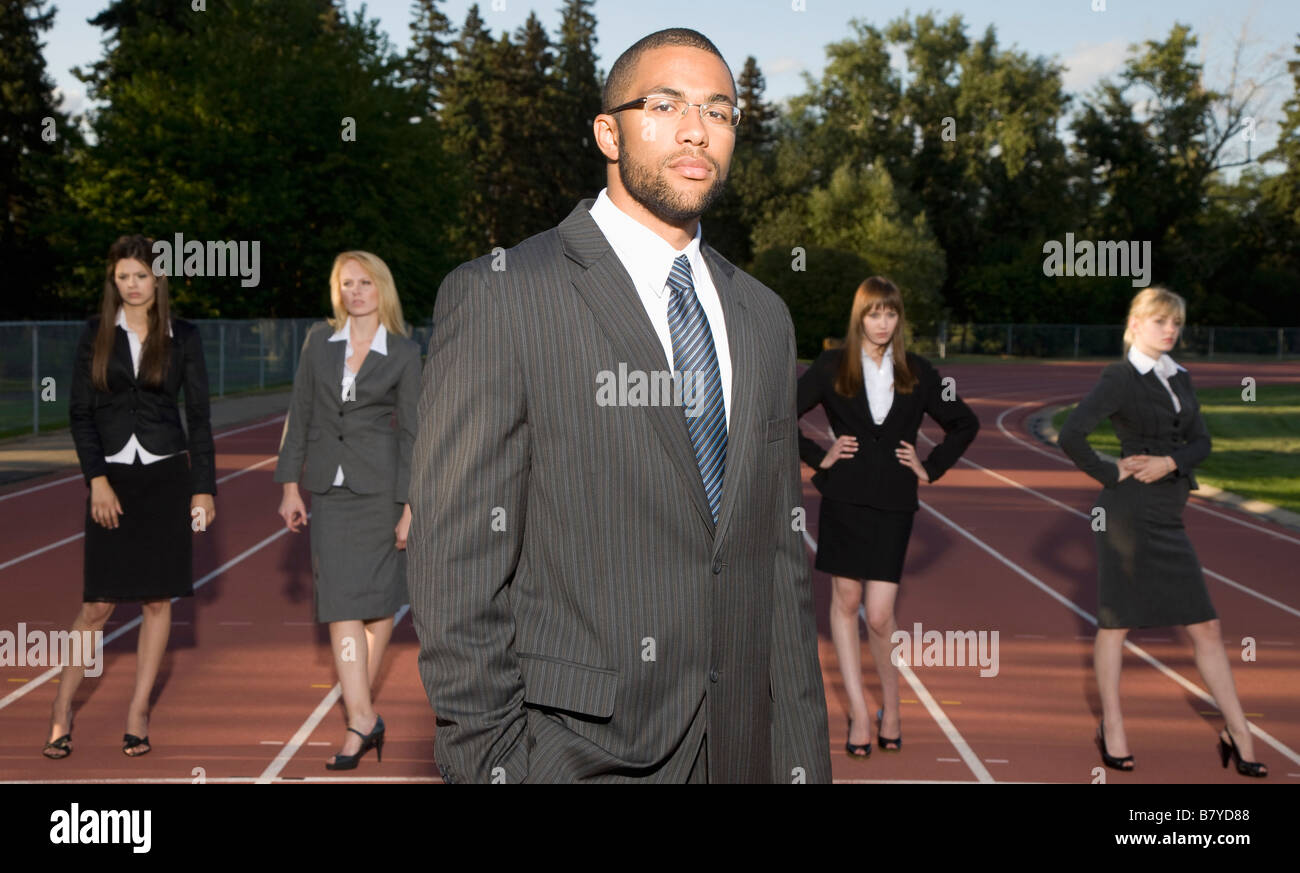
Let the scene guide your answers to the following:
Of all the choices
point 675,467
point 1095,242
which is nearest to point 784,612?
point 675,467

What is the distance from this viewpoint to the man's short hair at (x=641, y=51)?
2.70 metres

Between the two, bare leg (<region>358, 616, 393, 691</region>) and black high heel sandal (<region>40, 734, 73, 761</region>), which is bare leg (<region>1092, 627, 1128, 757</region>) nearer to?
bare leg (<region>358, 616, 393, 691</region>)

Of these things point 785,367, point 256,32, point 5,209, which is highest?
point 256,32

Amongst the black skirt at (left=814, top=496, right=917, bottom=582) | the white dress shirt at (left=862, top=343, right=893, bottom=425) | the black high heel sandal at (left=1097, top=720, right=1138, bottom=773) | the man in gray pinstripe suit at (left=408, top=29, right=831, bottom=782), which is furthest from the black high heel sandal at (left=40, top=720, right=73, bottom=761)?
A: the black high heel sandal at (left=1097, top=720, right=1138, bottom=773)

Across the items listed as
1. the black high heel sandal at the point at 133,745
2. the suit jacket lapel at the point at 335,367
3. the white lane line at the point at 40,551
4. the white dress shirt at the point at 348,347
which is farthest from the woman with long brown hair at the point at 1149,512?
the white lane line at the point at 40,551

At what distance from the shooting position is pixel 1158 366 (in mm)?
6539

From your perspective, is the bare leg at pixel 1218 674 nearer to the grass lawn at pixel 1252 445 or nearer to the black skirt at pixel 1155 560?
the black skirt at pixel 1155 560

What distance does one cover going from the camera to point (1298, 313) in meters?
78.3

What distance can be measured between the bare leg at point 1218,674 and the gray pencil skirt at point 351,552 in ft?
11.9

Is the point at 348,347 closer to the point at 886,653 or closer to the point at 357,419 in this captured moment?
the point at 357,419

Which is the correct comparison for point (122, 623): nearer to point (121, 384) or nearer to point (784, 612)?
point (121, 384)

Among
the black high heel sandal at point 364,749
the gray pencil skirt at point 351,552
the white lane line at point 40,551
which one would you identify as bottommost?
the black high heel sandal at point 364,749

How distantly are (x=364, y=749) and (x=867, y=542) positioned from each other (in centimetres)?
247

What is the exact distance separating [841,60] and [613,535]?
3257 inches
